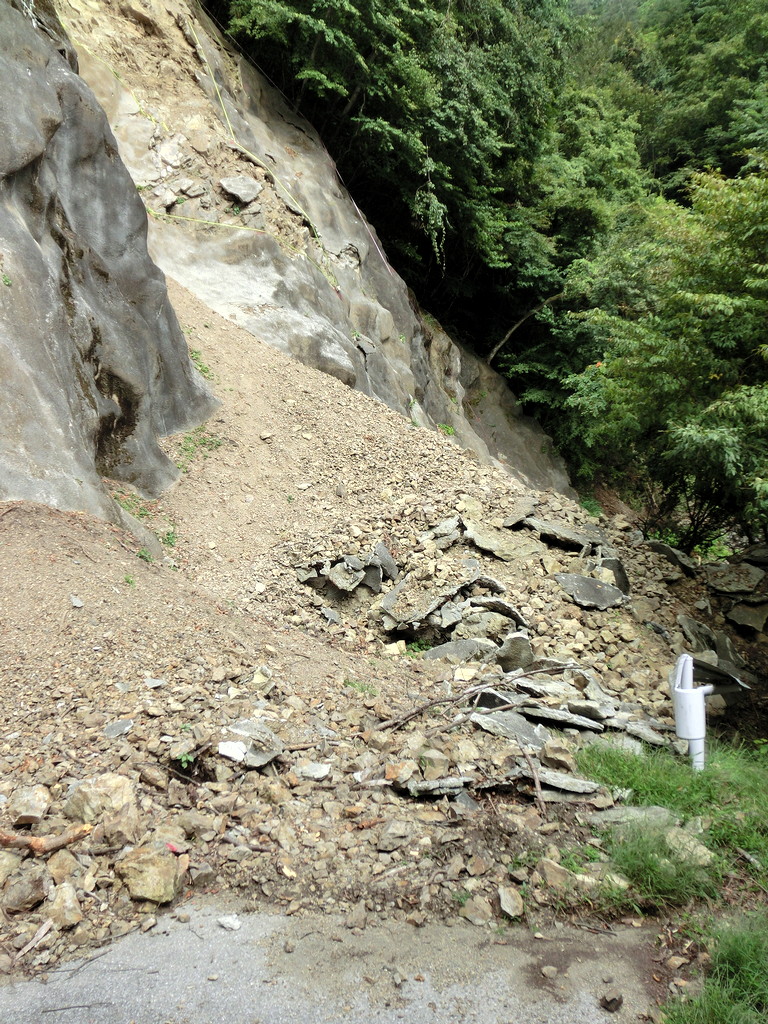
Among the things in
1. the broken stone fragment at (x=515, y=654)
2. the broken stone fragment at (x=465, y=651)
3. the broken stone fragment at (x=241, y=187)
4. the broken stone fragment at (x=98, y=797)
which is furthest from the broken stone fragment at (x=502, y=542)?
the broken stone fragment at (x=241, y=187)

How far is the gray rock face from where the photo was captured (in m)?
5.66

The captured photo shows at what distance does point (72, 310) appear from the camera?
21.9 feet

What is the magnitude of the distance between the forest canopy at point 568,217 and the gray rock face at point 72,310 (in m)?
5.39

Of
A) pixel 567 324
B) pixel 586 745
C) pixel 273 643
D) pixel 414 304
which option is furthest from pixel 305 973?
pixel 567 324

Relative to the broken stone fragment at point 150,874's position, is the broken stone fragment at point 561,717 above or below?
above

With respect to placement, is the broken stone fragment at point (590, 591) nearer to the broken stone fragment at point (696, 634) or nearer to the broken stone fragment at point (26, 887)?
the broken stone fragment at point (696, 634)

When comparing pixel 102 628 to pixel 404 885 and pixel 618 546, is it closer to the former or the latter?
pixel 404 885

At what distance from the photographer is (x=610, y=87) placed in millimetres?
25453

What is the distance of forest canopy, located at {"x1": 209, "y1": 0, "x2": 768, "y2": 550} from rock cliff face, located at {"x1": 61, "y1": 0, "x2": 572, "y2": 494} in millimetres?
1194

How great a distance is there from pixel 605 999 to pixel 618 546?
6.58m

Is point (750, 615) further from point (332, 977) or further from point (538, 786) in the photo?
point (332, 977)

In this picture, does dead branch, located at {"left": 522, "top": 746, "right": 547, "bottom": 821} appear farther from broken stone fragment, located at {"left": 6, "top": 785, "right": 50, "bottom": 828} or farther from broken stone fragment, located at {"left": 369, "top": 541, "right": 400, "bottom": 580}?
broken stone fragment, located at {"left": 369, "top": 541, "right": 400, "bottom": 580}

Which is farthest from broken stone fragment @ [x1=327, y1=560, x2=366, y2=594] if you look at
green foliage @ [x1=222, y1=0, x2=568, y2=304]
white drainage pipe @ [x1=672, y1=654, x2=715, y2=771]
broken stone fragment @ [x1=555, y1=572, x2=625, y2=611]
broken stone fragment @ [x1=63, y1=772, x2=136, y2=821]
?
green foliage @ [x1=222, y1=0, x2=568, y2=304]

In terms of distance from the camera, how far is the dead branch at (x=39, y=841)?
295 centimetres
